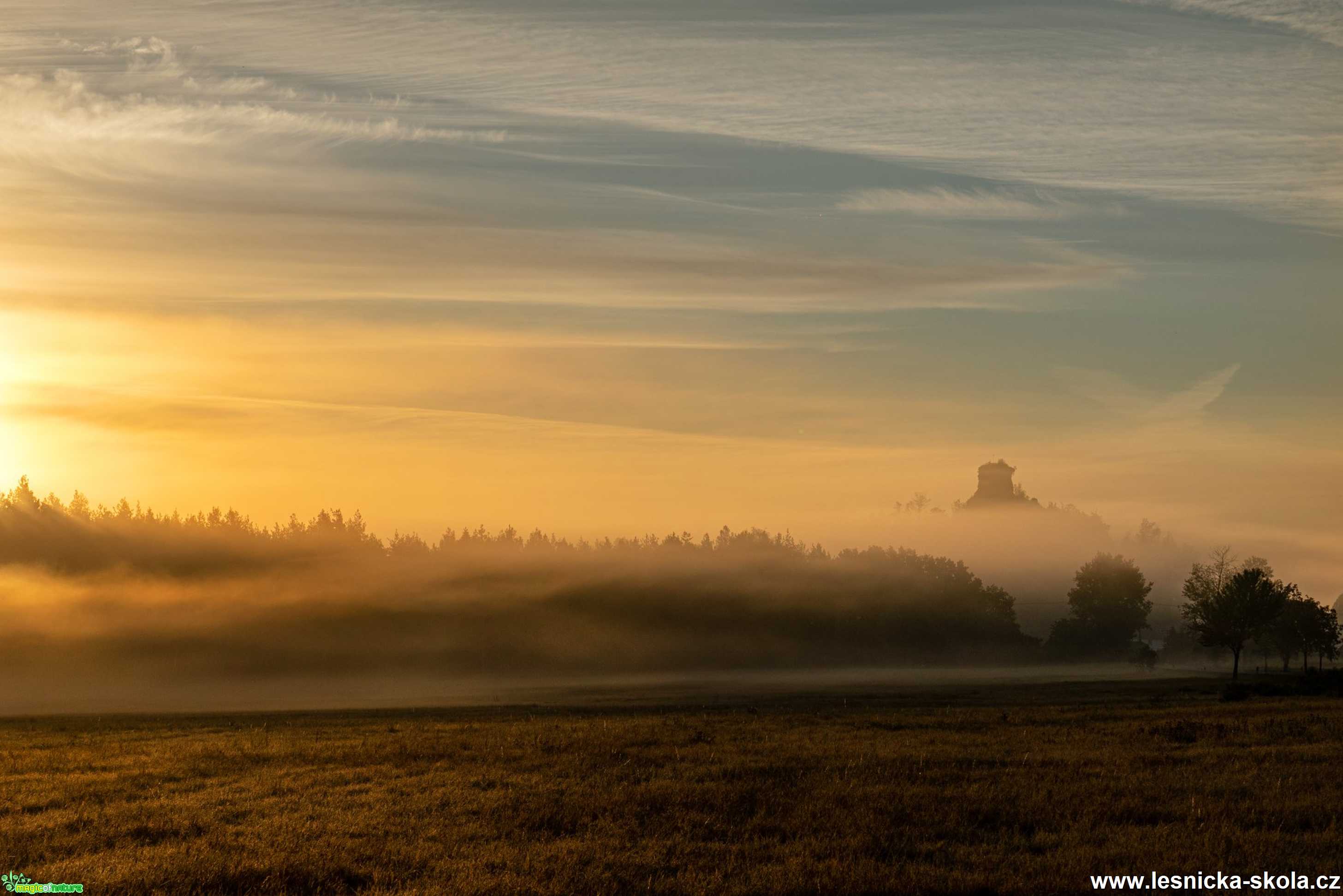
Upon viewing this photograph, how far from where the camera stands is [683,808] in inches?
916

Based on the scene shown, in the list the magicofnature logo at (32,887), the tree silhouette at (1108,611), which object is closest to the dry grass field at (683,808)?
the magicofnature logo at (32,887)

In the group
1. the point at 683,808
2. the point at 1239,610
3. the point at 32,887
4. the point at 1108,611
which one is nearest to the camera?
the point at 32,887

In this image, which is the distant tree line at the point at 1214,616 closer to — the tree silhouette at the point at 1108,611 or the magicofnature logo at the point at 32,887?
the tree silhouette at the point at 1108,611

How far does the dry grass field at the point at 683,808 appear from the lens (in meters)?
18.1

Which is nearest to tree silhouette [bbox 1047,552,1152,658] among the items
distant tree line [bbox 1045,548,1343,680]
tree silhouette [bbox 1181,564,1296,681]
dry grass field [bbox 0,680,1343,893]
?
distant tree line [bbox 1045,548,1343,680]

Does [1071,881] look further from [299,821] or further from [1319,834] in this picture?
[299,821]

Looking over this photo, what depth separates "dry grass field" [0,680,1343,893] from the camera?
711 inches

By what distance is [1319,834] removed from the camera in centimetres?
1964

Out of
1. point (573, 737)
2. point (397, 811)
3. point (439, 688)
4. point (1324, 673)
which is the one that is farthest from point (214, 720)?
point (439, 688)

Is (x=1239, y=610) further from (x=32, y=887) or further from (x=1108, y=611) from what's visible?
(x=32, y=887)

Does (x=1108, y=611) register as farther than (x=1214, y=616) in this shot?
Yes

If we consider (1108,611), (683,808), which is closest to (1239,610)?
(1108,611)

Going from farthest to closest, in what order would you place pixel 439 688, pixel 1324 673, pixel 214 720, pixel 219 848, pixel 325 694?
pixel 439 688, pixel 325 694, pixel 1324 673, pixel 214 720, pixel 219 848

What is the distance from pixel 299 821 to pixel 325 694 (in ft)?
375
